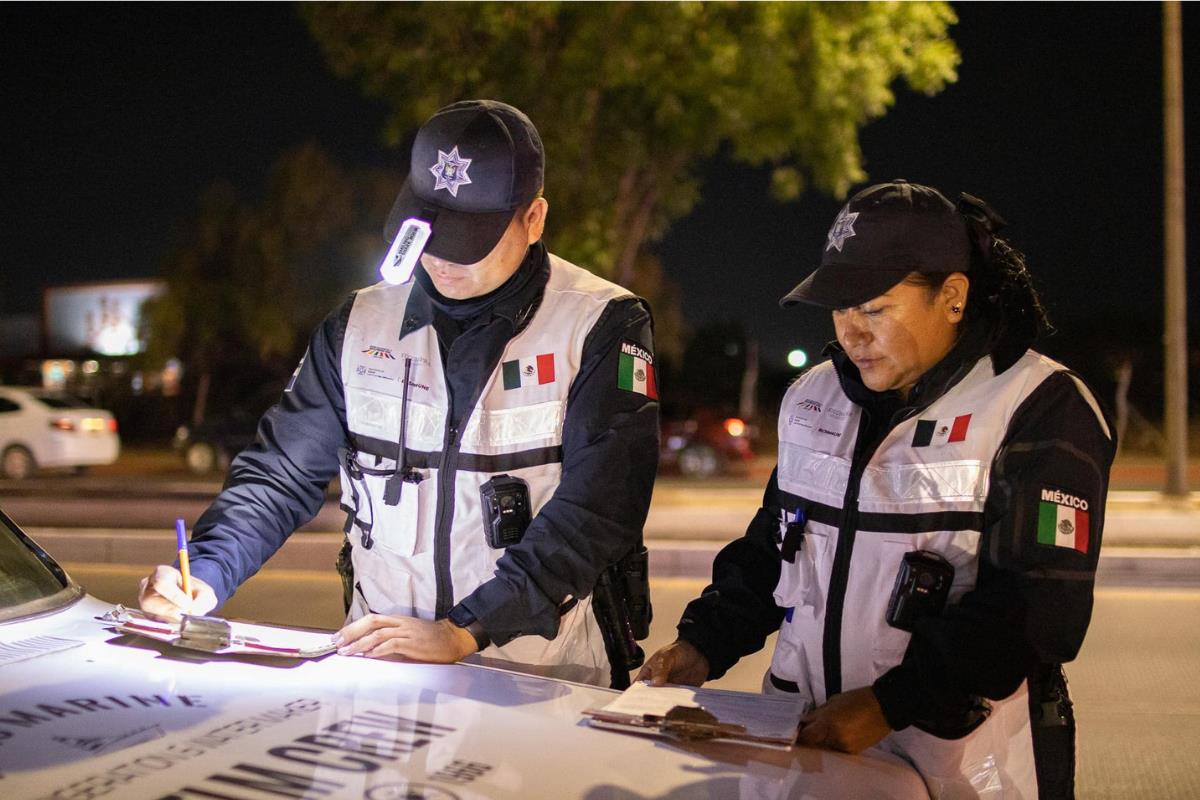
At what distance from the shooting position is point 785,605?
2.43m

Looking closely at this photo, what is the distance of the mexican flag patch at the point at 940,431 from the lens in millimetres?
2238

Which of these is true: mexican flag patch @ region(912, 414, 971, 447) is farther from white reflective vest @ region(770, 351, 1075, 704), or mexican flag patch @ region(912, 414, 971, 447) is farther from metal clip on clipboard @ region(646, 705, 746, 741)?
metal clip on clipboard @ region(646, 705, 746, 741)

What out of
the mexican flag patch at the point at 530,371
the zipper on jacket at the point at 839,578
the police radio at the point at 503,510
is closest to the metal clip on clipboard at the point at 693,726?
the zipper on jacket at the point at 839,578

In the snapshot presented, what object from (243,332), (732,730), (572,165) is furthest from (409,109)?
(243,332)

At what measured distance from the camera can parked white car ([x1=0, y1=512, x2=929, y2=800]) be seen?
167 centimetres

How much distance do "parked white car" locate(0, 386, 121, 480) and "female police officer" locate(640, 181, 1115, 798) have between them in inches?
780

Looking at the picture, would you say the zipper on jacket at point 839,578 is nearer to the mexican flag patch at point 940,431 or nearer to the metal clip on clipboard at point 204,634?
the mexican flag patch at point 940,431

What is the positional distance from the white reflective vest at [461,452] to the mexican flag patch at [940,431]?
716 millimetres

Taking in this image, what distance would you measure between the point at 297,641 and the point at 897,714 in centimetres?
111

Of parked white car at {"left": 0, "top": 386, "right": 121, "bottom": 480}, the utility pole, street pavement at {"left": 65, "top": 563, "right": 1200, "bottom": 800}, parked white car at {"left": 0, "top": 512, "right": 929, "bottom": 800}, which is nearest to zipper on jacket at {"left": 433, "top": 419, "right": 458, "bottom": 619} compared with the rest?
parked white car at {"left": 0, "top": 512, "right": 929, "bottom": 800}

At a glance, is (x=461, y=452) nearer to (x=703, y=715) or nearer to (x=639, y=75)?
(x=703, y=715)

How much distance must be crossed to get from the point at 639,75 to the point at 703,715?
12.4 m

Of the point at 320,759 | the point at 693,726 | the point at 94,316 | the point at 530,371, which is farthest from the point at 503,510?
the point at 94,316

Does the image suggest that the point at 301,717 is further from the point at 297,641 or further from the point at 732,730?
the point at 732,730
